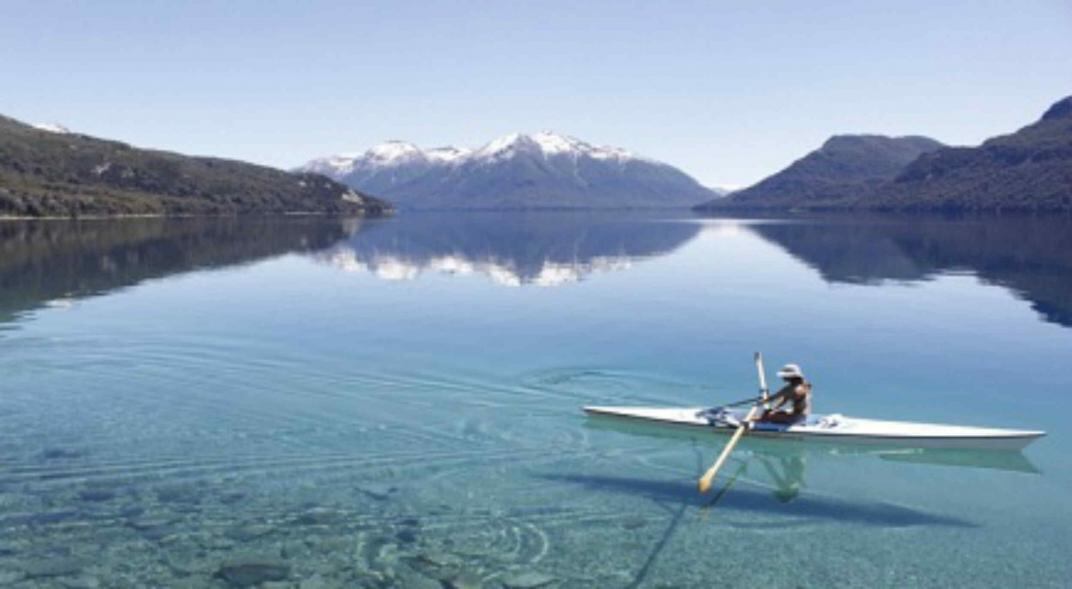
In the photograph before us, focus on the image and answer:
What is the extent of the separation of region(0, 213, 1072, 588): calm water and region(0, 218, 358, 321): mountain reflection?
3.17 m

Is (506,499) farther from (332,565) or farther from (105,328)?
(105,328)

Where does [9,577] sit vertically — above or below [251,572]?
above

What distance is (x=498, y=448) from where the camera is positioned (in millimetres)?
28266

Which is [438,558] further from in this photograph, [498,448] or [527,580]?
[498,448]

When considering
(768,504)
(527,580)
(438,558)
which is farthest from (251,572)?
(768,504)

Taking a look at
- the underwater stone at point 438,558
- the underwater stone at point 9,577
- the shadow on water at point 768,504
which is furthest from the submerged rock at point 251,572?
the shadow on water at point 768,504

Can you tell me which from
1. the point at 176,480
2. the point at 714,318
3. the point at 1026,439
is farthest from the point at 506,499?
the point at 714,318

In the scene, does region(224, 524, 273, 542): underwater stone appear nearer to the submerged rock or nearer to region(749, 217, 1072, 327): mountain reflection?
the submerged rock

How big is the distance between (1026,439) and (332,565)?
2322cm

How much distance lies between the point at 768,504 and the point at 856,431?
594cm

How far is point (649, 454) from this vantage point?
92.7 feet

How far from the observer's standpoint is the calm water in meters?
20.2

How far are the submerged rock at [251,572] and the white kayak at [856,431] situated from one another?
14.9 metres

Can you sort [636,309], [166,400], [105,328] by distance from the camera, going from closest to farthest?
1. [166,400]
2. [105,328]
3. [636,309]
